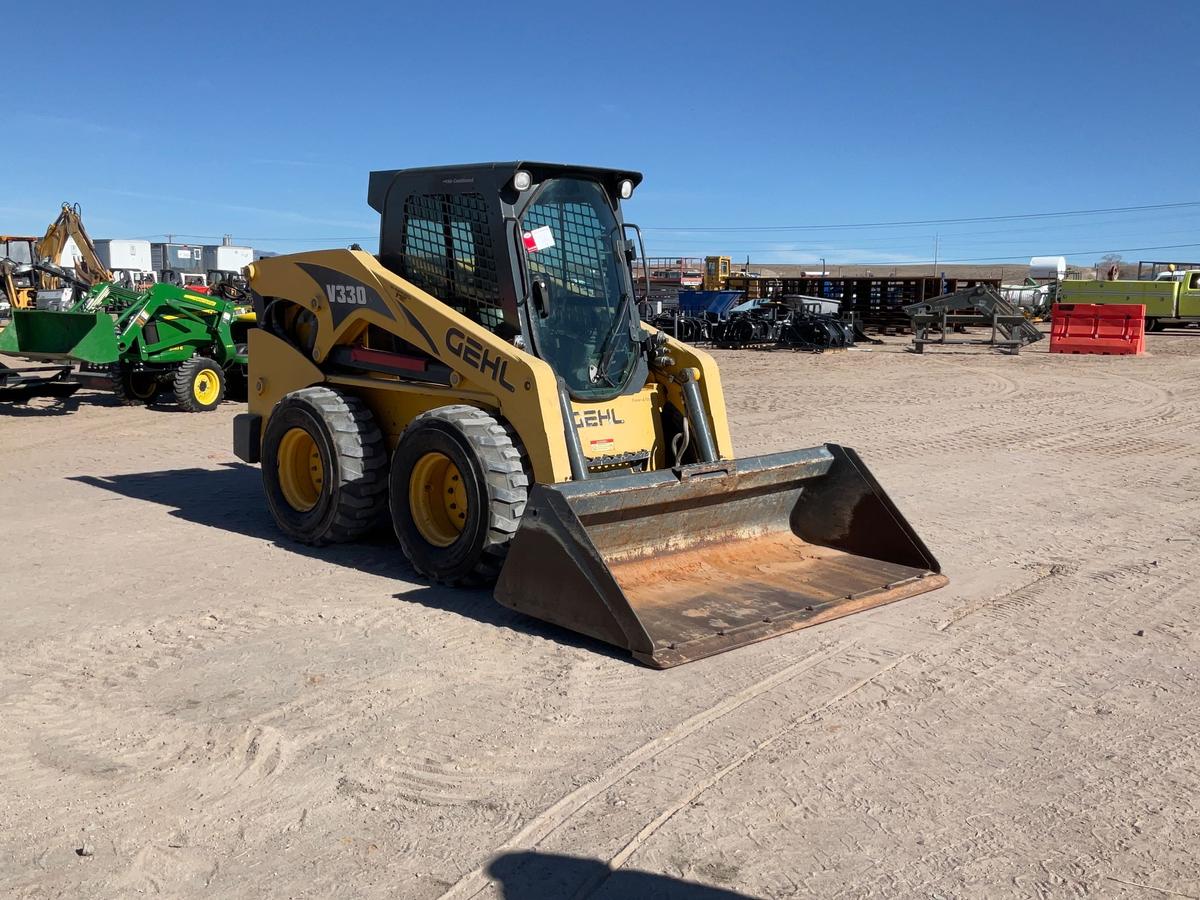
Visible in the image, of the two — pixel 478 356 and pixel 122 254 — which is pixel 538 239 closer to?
pixel 478 356

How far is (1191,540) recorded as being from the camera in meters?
7.64

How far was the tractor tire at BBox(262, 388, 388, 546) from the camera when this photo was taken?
702 centimetres

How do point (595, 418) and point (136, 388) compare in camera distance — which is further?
point (136, 388)

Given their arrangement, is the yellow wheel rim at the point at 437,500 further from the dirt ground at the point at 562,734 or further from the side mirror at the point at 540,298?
the side mirror at the point at 540,298

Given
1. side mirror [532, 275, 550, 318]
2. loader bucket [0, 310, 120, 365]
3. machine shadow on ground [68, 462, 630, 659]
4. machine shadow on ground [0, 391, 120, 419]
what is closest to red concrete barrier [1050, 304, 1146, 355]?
machine shadow on ground [0, 391, 120, 419]

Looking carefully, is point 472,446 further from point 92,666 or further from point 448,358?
point 92,666

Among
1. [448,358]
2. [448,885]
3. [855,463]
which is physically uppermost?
[448,358]

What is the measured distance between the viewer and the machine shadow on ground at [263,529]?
574cm

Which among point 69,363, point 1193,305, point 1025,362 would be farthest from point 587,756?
point 1193,305

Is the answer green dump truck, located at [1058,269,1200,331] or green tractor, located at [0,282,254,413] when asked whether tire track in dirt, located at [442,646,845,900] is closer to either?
green tractor, located at [0,282,254,413]

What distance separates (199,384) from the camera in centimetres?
1530

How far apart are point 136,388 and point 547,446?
12.0 m

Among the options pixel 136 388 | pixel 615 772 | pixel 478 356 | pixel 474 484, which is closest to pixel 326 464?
pixel 478 356

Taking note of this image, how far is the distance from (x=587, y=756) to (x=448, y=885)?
96 cm
